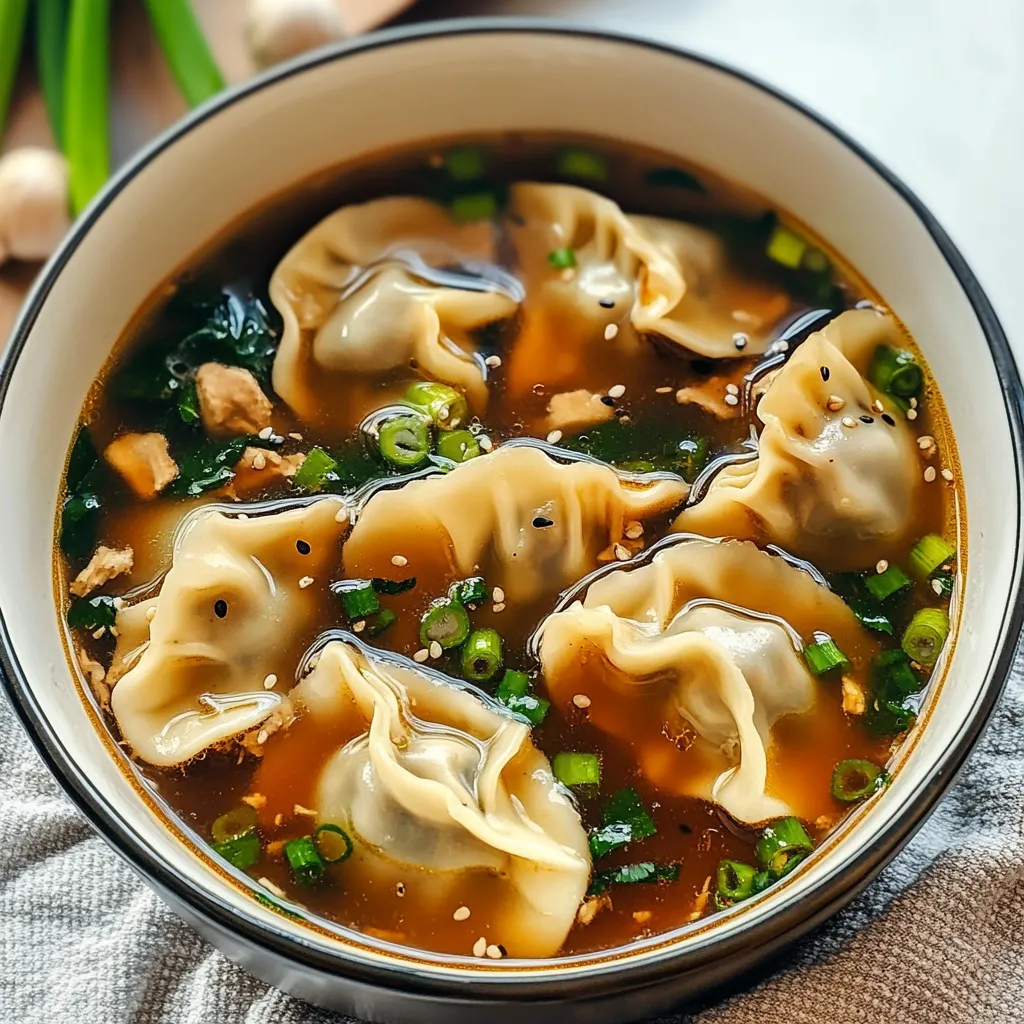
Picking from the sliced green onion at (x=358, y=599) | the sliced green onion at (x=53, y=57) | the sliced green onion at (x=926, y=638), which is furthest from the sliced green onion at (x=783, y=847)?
the sliced green onion at (x=53, y=57)

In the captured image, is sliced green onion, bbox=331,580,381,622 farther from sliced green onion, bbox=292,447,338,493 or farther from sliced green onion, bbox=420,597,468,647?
sliced green onion, bbox=292,447,338,493

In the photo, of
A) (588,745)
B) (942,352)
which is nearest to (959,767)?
(588,745)

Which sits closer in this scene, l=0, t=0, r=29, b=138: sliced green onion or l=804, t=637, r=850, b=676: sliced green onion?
l=804, t=637, r=850, b=676: sliced green onion

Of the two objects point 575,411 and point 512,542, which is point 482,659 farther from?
point 575,411

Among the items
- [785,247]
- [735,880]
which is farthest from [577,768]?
[785,247]

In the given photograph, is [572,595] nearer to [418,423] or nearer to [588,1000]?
[418,423]

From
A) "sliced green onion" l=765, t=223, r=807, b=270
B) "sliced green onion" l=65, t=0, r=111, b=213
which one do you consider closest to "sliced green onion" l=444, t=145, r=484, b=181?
"sliced green onion" l=765, t=223, r=807, b=270
